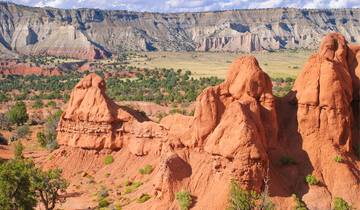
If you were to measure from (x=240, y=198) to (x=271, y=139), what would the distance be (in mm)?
6762

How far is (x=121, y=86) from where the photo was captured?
129 m

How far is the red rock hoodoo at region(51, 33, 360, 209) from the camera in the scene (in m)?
30.9

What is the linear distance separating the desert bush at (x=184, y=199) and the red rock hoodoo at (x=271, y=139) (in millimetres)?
512

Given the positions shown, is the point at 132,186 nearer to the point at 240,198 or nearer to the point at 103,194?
the point at 103,194

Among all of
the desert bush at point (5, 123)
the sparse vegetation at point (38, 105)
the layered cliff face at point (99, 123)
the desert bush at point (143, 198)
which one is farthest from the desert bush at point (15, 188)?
the sparse vegetation at point (38, 105)

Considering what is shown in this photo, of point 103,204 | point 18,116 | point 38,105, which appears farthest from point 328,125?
point 38,105

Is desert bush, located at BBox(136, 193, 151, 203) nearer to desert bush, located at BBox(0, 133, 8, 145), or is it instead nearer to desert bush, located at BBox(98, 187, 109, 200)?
desert bush, located at BBox(98, 187, 109, 200)

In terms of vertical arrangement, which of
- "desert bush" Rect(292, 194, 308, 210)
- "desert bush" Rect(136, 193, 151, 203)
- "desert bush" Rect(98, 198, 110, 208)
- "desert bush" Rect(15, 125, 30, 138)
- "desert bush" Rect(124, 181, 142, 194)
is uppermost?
"desert bush" Rect(292, 194, 308, 210)

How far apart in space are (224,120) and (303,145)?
20.4ft

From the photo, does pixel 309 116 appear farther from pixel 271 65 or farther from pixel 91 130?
pixel 271 65

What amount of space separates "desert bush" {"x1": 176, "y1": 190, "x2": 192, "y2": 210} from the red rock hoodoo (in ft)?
1.68

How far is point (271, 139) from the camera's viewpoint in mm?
33625

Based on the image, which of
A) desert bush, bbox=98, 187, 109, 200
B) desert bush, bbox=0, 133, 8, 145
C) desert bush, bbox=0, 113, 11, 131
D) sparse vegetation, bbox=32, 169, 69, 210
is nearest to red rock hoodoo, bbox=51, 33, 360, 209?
desert bush, bbox=98, 187, 109, 200

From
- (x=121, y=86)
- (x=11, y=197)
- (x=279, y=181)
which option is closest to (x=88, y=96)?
(x=11, y=197)
